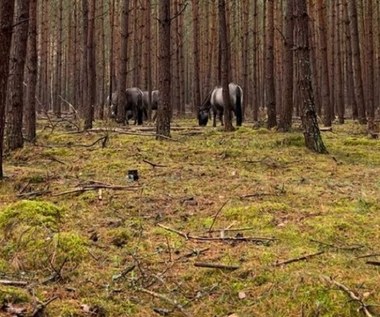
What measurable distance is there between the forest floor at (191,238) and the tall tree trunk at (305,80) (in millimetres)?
970

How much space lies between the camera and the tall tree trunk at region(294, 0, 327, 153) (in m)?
10.1

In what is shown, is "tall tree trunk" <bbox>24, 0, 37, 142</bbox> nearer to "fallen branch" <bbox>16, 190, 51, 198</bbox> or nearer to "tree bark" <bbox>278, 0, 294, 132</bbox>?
"fallen branch" <bbox>16, 190, 51, 198</bbox>

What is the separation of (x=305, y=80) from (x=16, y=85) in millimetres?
5208

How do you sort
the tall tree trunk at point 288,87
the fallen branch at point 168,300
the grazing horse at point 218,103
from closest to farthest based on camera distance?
the fallen branch at point 168,300, the tall tree trunk at point 288,87, the grazing horse at point 218,103

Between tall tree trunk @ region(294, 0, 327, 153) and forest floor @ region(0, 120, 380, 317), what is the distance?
3.18ft

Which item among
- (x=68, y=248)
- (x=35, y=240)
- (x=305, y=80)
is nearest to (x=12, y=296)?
(x=68, y=248)

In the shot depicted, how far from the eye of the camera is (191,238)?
5188 millimetres

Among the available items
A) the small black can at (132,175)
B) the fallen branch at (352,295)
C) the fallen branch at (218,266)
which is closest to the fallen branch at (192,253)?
the fallen branch at (218,266)

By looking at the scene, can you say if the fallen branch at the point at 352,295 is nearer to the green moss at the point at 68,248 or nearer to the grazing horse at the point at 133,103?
the green moss at the point at 68,248

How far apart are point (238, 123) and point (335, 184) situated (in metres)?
11.1

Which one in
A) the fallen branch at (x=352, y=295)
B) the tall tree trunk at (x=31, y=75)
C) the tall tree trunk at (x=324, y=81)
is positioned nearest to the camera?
the fallen branch at (x=352, y=295)

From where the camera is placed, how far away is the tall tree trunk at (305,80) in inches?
397

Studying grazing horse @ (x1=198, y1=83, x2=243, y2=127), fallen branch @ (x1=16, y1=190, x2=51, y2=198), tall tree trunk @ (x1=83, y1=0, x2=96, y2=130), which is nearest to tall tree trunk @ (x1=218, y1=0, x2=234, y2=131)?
grazing horse @ (x1=198, y1=83, x2=243, y2=127)

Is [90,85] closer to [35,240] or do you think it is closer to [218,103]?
[218,103]
